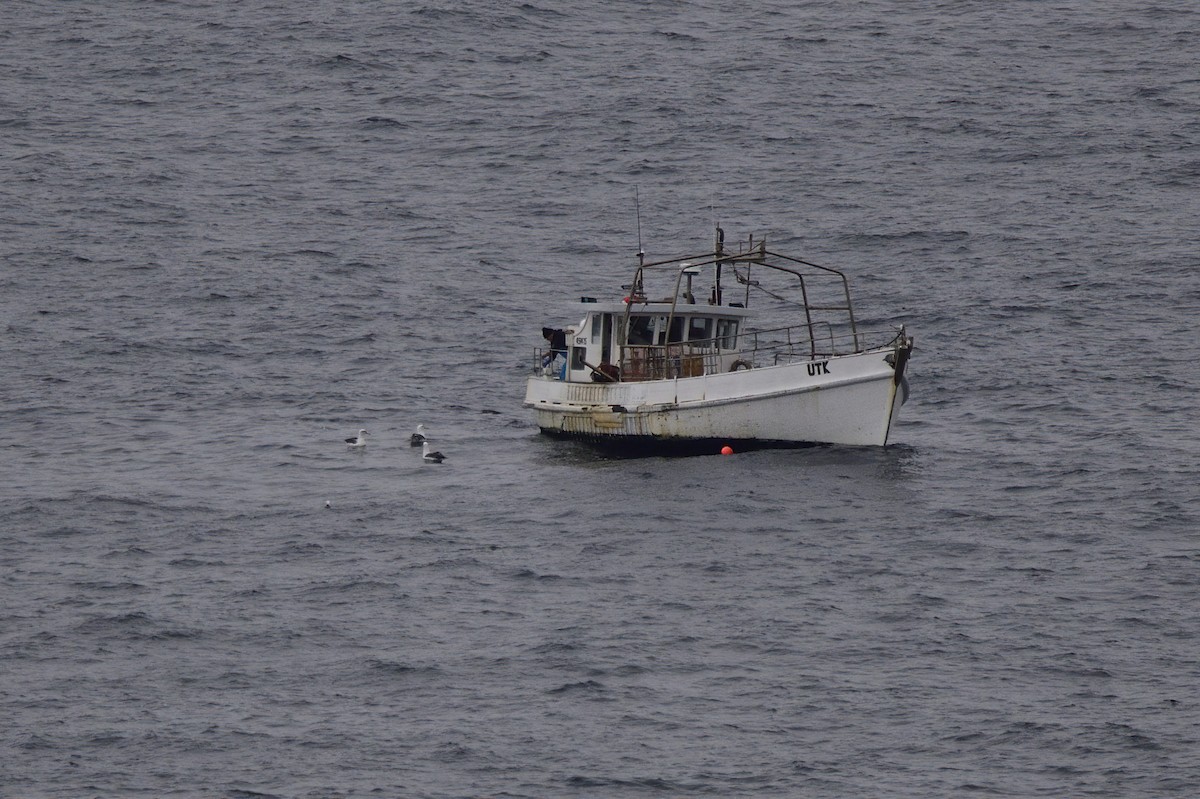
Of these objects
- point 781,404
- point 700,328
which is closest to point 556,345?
point 700,328

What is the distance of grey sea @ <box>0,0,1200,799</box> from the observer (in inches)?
1217

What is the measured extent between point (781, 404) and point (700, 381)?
2.20 m

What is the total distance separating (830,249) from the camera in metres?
70.9

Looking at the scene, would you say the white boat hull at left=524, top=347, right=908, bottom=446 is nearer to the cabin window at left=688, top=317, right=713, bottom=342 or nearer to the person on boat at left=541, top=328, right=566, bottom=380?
the cabin window at left=688, top=317, right=713, bottom=342

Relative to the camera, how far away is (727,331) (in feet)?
168

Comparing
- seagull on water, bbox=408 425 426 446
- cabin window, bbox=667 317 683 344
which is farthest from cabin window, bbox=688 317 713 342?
seagull on water, bbox=408 425 426 446

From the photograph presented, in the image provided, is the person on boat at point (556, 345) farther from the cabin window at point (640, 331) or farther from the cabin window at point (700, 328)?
the cabin window at point (700, 328)

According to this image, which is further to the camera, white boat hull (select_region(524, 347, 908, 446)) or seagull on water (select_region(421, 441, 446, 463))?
seagull on water (select_region(421, 441, 446, 463))

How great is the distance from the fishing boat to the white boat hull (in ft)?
0.08

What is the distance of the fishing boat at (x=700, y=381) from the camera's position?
46906 millimetres

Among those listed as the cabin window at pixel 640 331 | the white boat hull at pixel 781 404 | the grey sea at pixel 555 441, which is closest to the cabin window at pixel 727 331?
the cabin window at pixel 640 331

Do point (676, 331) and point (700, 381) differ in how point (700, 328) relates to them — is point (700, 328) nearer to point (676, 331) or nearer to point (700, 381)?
point (676, 331)

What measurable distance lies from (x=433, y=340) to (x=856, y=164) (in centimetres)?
2702

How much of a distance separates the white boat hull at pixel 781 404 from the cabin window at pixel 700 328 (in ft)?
8.14
